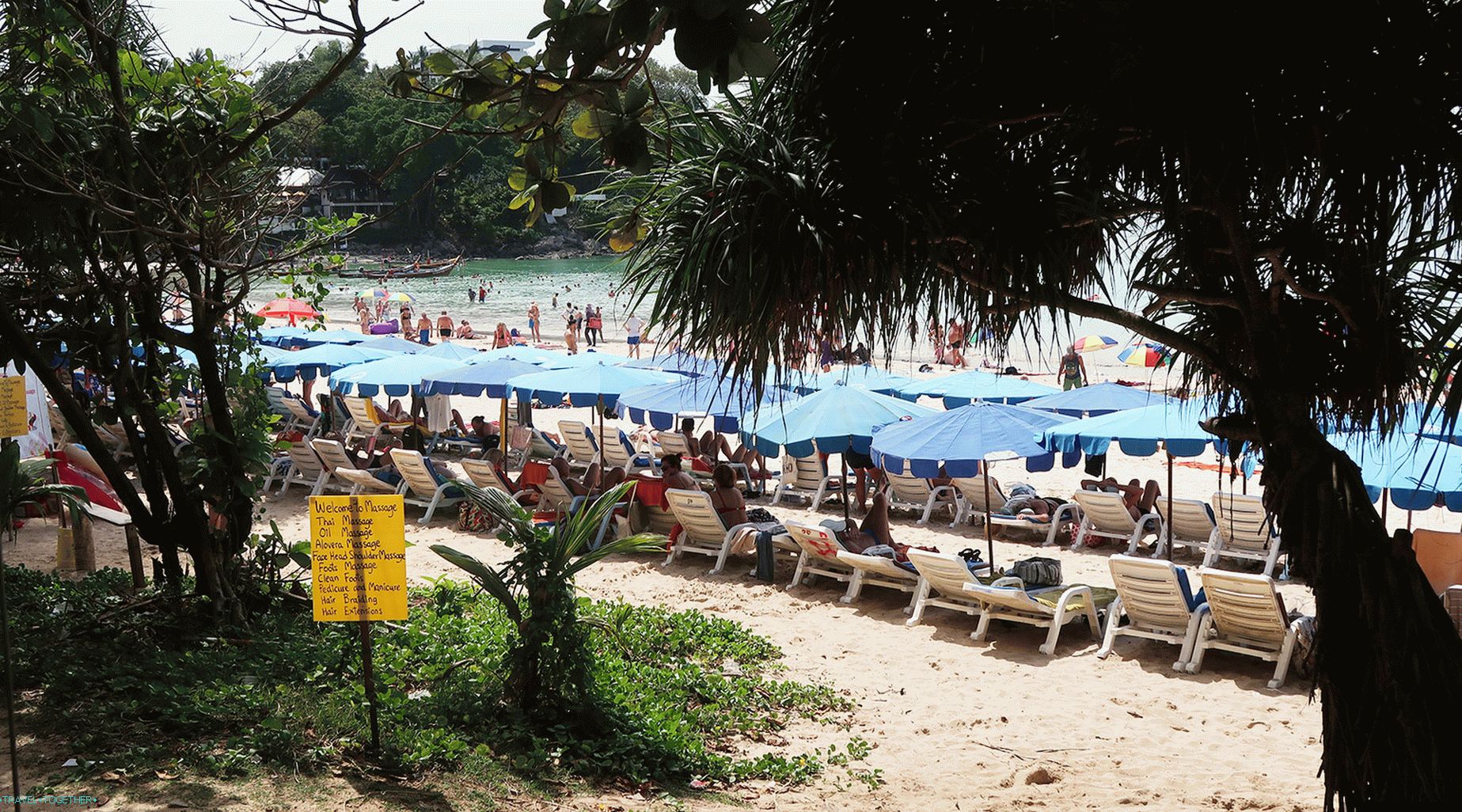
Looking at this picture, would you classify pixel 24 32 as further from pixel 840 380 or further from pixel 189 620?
pixel 840 380

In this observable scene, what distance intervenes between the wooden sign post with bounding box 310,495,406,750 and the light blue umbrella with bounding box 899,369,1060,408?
10.6 metres

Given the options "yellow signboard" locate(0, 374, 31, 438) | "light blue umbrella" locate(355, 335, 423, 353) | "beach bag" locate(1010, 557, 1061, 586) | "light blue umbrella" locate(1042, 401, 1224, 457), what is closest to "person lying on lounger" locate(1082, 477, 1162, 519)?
"light blue umbrella" locate(1042, 401, 1224, 457)

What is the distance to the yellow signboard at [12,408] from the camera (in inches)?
317

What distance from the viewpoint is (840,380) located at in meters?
14.1

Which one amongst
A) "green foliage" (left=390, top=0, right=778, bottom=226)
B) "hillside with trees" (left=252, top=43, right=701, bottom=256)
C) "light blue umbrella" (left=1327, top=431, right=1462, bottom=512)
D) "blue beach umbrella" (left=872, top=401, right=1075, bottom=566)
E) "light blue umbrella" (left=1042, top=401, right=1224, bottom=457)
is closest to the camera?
"green foliage" (left=390, top=0, right=778, bottom=226)

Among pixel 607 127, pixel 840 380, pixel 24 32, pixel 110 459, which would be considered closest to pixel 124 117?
pixel 24 32

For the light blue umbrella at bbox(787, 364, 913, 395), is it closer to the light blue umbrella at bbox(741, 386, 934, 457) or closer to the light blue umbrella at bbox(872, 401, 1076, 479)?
the light blue umbrella at bbox(741, 386, 934, 457)

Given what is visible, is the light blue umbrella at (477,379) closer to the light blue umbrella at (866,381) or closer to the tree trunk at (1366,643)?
the light blue umbrella at (866,381)

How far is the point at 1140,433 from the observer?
1069 centimetres

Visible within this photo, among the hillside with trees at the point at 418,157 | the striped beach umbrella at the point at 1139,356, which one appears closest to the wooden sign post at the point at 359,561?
the hillside with trees at the point at 418,157

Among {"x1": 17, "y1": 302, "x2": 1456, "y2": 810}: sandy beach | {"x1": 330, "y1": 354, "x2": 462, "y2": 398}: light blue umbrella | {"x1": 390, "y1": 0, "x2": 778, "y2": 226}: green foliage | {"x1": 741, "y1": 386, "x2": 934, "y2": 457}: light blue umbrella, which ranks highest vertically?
{"x1": 390, "y1": 0, "x2": 778, "y2": 226}: green foliage

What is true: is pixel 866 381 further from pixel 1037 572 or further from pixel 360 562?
pixel 360 562

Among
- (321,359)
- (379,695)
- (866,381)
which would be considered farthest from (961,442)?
(321,359)

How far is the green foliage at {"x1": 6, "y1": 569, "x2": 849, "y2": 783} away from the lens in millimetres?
5027
